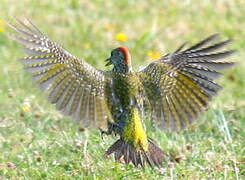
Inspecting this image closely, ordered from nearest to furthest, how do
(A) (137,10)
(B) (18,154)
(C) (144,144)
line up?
(C) (144,144) → (B) (18,154) → (A) (137,10)

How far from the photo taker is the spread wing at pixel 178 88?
6.02 m

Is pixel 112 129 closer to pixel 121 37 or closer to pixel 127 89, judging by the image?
pixel 127 89

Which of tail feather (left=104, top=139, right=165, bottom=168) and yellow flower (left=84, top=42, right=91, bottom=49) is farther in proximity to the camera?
yellow flower (left=84, top=42, right=91, bottom=49)

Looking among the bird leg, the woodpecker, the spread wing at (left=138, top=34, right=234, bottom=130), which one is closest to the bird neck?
the woodpecker

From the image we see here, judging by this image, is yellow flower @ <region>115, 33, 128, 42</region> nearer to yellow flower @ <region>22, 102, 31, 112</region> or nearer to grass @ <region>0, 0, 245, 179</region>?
grass @ <region>0, 0, 245, 179</region>

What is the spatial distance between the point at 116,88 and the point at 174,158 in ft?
2.78

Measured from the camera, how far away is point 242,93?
8.70 metres

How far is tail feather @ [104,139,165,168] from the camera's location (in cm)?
580

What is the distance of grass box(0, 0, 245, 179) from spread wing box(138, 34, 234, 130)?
40 cm

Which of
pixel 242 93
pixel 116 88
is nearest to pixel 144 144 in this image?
pixel 116 88

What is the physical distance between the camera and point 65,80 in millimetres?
5926

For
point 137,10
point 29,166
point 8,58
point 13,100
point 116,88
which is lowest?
point 29,166

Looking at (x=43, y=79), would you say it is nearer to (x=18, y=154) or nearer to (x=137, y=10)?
(x=18, y=154)

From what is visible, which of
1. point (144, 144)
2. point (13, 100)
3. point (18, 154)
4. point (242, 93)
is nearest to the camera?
point (144, 144)
